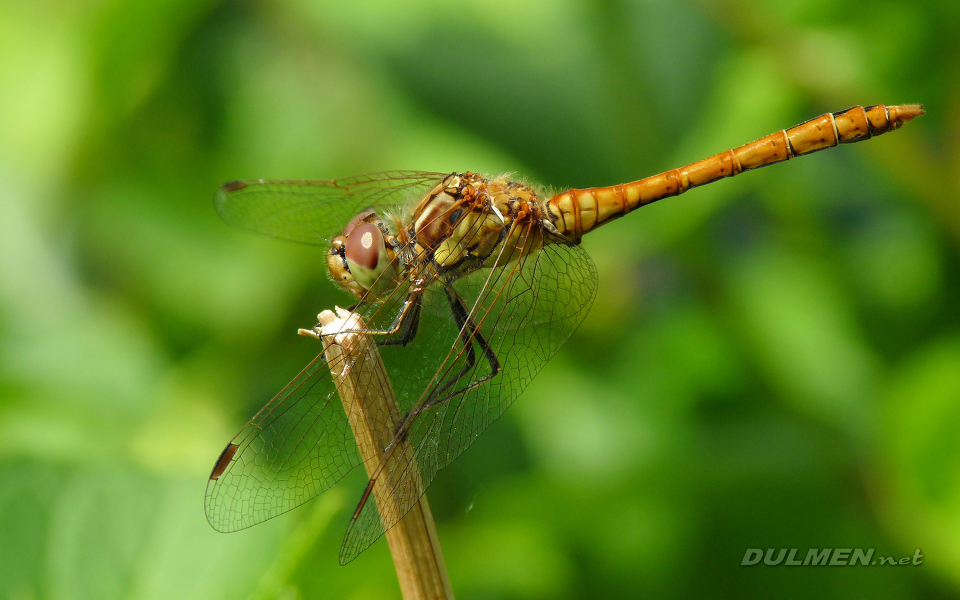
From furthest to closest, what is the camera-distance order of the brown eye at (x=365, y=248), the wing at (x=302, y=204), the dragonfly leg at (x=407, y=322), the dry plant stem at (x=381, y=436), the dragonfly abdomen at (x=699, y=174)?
the wing at (x=302, y=204) < the dragonfly abdomen at (x=699, y=174) < the brown eye at (x=365, y=248) < the dragonfly leg at (x=407, y=322) < the dry plant stem at (x=381, y=436)

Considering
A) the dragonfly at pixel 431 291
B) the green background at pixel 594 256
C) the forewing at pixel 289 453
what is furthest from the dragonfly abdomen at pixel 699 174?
the forewing at pixel 289 453

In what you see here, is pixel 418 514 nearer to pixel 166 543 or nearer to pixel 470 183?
pixel 166 543

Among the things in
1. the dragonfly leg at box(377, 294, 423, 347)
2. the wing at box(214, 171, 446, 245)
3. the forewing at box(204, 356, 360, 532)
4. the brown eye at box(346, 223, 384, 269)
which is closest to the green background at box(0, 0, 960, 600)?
the forewing at box(204, 356, 360, 532)

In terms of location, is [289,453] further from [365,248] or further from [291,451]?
[365,248]

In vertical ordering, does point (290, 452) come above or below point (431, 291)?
below

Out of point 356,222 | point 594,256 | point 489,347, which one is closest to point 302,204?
point 356,222

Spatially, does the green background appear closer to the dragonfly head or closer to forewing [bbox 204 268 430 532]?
forewing [bbox 204 268 430 532]

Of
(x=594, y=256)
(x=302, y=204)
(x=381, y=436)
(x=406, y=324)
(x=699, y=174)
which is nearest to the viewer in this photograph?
(x=381, y=436)

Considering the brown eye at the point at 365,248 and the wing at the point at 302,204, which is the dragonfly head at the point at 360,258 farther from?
the wing at the point at 302,204
